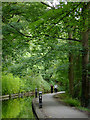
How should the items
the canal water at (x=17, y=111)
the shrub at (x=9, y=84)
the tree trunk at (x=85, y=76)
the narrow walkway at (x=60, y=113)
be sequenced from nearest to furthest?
the narrow walkway at (x=60, y=113)
the canal water at (x=17, y=111)
the tree trunk at (x=85, y=76)
the shrub at (x=9, y=84)

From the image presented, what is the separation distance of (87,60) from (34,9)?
440 centimetres

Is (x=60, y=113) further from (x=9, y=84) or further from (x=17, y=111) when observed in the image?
(x=9, y=84)

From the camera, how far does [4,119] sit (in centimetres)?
955

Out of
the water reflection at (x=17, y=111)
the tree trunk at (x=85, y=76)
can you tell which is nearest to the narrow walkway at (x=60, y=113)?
the water reflection at (x=17, y=111)

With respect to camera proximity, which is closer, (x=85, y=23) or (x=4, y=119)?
(x=85, y=23)

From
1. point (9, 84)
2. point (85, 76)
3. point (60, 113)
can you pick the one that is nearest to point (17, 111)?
point (60, 113)

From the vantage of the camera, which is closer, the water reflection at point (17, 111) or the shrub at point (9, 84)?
the water reflection at point (17, 111)

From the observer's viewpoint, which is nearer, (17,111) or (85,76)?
(85,76)

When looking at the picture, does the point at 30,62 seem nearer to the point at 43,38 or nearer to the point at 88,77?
the point at 43,38

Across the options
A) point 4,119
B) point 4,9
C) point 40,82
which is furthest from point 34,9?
point 40,82

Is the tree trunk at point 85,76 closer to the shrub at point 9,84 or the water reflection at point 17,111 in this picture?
the water reflection at point 17,111

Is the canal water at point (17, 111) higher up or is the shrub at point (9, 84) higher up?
the shrub at point (9, 84)

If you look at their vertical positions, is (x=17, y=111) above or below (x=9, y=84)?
below

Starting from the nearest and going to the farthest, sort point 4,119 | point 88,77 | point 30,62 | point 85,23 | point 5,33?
point 85,23
point 4,119
point 5,33
point 88,77
point 30,62
